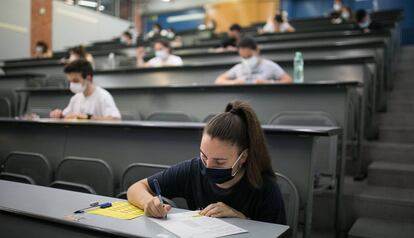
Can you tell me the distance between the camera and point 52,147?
2787mm

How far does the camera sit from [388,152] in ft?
10.1

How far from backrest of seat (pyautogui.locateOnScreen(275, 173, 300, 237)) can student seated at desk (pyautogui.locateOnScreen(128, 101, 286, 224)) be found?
1.11 ft

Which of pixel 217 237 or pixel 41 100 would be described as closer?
pixel 217 237

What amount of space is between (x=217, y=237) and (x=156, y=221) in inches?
8.6

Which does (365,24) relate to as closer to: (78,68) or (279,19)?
(279,19)

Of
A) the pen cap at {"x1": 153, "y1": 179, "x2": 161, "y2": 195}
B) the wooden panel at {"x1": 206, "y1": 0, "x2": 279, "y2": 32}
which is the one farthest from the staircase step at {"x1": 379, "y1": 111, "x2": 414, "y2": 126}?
the wooden panel at {"x1": 206, "y1": 0, "x2": 279, "y2": 32}

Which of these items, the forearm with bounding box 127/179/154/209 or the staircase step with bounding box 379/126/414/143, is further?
the staircase step with bounding box 379/126/414/143

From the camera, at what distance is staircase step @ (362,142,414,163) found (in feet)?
9.78

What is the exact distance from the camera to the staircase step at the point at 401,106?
3.92 m

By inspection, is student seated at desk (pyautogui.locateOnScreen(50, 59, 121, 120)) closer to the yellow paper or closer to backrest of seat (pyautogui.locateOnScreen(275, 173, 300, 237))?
backrest of seat (pyautogui.locateOnScreen(275, 173, 300, 237))

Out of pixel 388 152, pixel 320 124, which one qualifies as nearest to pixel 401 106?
pixel 388 152

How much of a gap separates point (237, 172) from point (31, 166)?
5.60 feet

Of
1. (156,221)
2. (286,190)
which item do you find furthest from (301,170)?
(156,221)

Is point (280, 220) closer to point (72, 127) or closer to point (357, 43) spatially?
point (72, 127)
